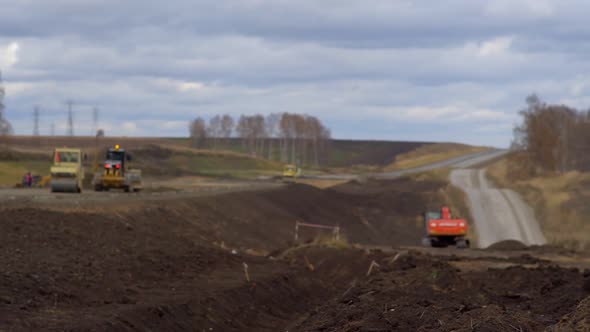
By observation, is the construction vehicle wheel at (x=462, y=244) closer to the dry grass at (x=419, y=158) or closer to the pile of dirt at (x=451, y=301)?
the pile of dirt at (x=451, y=301)

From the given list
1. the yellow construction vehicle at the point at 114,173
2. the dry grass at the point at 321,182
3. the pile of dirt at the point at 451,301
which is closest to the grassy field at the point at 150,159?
the dry grass at the point at 321,182

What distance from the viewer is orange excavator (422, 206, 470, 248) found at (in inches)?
1822

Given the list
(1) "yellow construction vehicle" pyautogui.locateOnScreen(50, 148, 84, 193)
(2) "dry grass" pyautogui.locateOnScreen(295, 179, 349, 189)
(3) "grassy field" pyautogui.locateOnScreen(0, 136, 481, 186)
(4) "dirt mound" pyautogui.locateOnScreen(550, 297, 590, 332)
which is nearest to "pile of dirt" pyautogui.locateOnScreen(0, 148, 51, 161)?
(3) "grassy field" pyautogui.locateOnScreen(0, 136, 481, 186)

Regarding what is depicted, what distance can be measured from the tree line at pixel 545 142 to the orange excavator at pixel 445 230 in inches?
2459

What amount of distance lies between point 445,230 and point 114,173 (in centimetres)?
2025

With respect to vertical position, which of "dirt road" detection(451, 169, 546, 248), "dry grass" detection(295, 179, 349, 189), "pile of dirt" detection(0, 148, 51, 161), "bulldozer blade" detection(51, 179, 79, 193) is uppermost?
"pile of dirt" detection(0, 148, 51, 161)

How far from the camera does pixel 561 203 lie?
7800 cm

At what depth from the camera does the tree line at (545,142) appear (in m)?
106

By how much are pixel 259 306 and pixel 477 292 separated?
5.85m

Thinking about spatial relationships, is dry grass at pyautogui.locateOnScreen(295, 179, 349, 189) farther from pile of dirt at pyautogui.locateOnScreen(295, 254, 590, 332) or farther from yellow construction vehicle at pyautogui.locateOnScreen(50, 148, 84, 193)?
pile of dirt at pyautogui.locateOnScreen(295, 254, 590, 332)

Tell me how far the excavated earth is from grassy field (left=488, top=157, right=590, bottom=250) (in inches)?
729

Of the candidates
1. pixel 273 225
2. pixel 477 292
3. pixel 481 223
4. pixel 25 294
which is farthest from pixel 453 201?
pixel 25 294

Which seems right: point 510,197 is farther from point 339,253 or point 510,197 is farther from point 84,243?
point 84,243

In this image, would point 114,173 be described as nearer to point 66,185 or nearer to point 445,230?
point 66,185
